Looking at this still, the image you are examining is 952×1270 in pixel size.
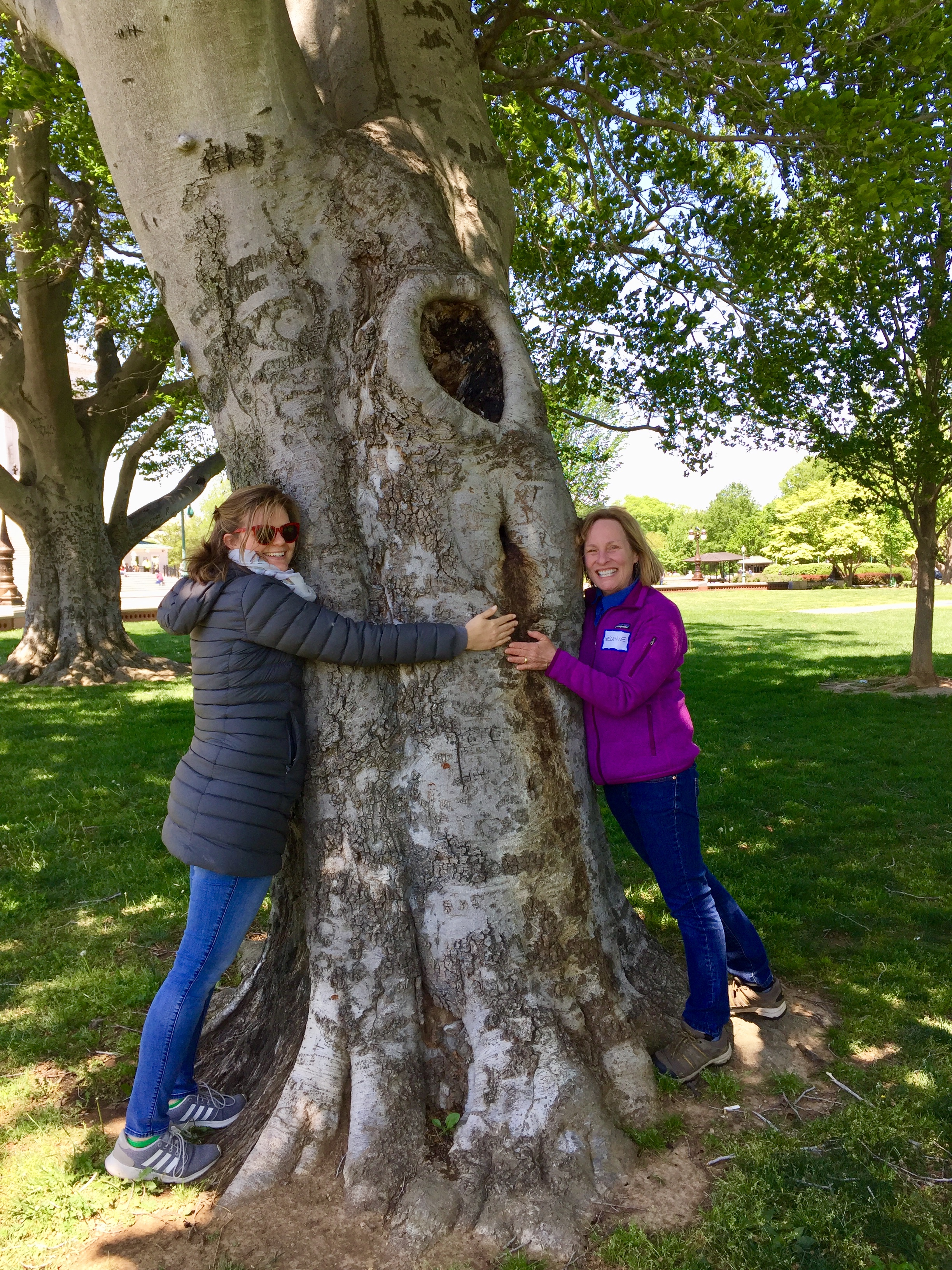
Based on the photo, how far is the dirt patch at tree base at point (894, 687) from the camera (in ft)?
37.3

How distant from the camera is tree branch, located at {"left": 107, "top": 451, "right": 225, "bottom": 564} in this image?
14477 millimetres

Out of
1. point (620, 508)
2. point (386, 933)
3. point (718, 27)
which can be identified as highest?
point (718, 27)

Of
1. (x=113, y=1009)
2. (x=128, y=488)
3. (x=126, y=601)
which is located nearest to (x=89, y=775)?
(x=113, y=1009)

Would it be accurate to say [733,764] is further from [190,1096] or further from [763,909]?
[190,1096]

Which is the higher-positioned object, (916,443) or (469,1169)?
(916,443)

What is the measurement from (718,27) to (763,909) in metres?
4.83

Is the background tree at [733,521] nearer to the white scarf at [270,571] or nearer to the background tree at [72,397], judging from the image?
the background tree at [72,397]

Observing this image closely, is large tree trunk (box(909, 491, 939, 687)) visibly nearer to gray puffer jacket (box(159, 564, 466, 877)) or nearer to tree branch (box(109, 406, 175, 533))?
gray puffer jacket (box(159, 564, 466, 877))

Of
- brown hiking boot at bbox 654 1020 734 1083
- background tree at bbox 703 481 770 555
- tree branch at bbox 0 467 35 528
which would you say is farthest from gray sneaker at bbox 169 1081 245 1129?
background tree at bbox 703 481 770 555

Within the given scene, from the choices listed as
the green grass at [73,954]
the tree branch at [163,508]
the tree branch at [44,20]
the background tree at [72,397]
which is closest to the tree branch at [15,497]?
the background tree at [72,397]

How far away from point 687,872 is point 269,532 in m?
1.81

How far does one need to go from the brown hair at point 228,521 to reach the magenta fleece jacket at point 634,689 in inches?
41.4

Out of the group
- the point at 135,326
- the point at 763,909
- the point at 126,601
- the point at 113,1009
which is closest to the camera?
the point at 113,1009

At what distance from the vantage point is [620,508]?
10.4 feet
